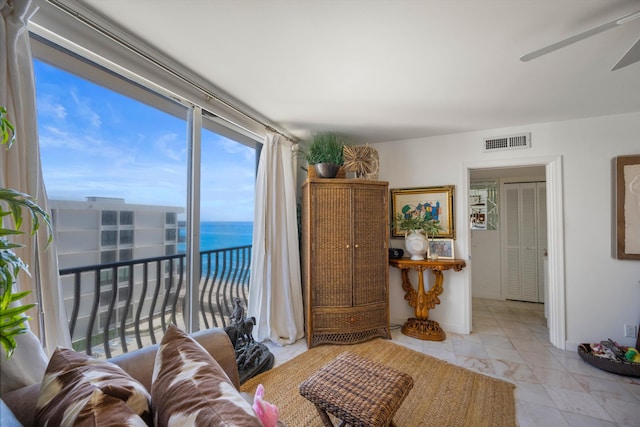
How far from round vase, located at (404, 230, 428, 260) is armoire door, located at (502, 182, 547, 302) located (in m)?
2.38

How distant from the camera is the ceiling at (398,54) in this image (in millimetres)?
1342

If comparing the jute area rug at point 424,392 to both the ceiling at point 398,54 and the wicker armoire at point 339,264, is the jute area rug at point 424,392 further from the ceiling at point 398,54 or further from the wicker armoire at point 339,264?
the ceiling at point 398,54

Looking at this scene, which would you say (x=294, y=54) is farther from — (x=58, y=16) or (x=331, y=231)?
(x=331, y=231)

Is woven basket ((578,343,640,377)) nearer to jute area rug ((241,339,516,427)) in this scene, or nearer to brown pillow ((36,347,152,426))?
jute area rug ((241,339,516,427))

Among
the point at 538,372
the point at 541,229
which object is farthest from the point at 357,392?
the point at 541,229

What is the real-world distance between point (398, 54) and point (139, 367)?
6.88 feet

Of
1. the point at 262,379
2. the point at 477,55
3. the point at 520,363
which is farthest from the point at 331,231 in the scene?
the point at 520,363

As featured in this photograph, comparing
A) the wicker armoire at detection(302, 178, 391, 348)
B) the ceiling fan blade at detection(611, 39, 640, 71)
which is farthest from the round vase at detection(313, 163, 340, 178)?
the ceiling fan blade at detection(611, 39, 640, 71)

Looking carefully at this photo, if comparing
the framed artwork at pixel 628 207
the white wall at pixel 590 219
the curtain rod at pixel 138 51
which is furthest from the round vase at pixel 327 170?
the framed artwork at pixel 628 207

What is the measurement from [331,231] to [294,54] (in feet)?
5.42

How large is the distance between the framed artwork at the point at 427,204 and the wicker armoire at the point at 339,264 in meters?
0.74

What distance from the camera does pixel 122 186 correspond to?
1.86m

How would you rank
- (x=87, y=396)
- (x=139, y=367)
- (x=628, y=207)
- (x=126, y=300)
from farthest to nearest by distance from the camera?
(x=628, y=207) → (x=126, y=300) → (x=139, y=367) → (x=87, y=396)

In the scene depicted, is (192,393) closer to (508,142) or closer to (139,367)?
(139,367)
